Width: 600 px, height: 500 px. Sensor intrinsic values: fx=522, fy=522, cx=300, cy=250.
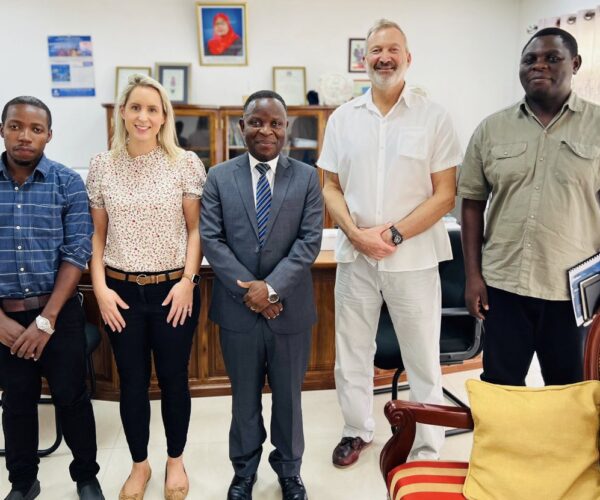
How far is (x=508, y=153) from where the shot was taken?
1637 mm

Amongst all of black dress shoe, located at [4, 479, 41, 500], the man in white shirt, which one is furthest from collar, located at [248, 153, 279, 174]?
black dress shoe, located at [4, 479, 41, 500]

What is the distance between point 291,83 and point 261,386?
12.3 feet

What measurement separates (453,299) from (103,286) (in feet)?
5.13

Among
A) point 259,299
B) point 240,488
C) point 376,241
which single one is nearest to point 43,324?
point 259,299

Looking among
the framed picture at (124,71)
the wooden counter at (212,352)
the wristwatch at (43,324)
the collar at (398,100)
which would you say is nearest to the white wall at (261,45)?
the framed picture at (124,71)

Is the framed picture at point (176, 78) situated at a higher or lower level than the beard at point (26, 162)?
higher

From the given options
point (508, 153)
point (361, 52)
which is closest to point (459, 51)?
point (361, 52)

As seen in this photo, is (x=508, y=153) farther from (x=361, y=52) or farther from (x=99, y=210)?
(x=361, y=52)

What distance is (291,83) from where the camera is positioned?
16.3 ft

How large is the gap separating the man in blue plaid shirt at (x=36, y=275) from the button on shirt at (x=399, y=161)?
98 centimetres

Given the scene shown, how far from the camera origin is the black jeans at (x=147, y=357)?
177 cm

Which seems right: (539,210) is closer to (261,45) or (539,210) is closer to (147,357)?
(147,357)

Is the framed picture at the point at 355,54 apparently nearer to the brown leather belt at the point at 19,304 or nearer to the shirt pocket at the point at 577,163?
the shirt pocket at the point at 577,163

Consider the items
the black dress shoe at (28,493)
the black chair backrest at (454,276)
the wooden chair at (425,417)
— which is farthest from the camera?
the black chair backrest at (454,276)
